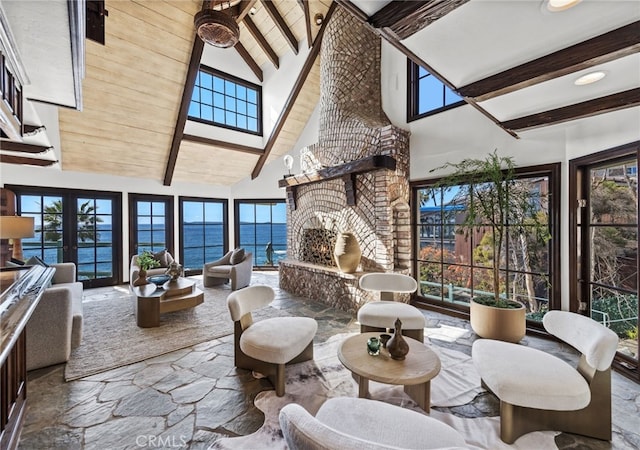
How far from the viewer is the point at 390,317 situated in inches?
102

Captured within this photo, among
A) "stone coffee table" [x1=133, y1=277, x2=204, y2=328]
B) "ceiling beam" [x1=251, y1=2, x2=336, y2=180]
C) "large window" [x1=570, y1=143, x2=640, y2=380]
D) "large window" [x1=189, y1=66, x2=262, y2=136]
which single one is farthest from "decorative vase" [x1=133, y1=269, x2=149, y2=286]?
"large window" [x1=570, y1=143, x2=640, y2=380]

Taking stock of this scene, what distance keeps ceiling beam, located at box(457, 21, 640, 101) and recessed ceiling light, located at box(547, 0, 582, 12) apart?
0.36 m

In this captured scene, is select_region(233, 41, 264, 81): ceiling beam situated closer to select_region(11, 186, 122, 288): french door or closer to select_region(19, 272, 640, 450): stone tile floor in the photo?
select_region(11, 186, 122, 288): french door

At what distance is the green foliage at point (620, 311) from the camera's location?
243 centimetres

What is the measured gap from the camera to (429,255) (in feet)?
13.8

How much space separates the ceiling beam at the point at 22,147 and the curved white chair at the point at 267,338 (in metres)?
3.91

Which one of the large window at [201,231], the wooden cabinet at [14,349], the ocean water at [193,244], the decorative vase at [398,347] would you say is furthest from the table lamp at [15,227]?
the large window at [201,231]

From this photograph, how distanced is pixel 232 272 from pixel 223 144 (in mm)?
2884

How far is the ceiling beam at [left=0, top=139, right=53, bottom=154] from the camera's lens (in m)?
3.67

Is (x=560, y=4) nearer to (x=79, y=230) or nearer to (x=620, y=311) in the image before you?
(x=620, y=311)

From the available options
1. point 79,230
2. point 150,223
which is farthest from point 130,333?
point 150,223

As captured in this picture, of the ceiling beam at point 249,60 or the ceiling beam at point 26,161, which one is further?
the ceiling beam at point 249,60

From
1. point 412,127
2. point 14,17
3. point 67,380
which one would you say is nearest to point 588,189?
point 412,127

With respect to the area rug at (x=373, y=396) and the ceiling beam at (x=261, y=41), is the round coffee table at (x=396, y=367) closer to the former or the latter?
the area rug at (x=373, y=396)
